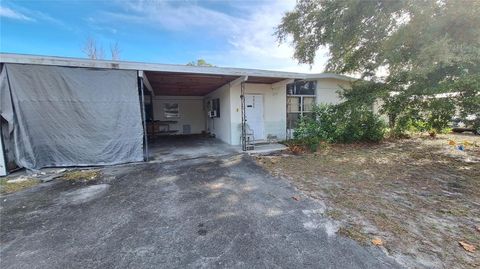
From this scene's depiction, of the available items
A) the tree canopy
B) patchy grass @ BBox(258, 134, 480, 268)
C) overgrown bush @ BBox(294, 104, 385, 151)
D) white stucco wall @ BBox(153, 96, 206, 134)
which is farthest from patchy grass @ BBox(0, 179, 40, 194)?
the tree canopy

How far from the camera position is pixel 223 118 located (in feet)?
29.7

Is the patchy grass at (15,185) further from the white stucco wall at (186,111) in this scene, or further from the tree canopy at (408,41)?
the tree canopy at (408,41)

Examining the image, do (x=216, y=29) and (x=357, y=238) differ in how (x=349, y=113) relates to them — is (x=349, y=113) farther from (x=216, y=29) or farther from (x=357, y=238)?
(x=216, y=29)

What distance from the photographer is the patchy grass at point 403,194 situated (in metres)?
2.25

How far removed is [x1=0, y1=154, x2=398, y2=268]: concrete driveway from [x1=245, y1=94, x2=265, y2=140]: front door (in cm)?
424

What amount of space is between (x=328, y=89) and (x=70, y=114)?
911cm

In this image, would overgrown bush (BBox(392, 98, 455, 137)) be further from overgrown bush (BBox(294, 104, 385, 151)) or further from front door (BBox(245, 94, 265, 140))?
front door (BBox(245, 94, 265, 140))

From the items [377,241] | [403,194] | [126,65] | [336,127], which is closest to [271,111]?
[336,127]

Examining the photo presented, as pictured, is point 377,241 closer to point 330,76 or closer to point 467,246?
point 467,246

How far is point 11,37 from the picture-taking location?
10.2 m

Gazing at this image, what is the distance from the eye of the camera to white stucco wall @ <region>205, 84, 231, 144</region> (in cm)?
825

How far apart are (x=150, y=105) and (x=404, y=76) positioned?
11.4 m

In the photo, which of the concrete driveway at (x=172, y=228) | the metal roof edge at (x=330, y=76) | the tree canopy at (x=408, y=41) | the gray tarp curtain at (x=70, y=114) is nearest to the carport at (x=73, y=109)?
the gray tarp curtain at (x=70, y=114)

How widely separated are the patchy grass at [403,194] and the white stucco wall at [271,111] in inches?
93.8
